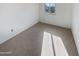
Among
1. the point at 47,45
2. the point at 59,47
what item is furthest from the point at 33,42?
the point at 59,47

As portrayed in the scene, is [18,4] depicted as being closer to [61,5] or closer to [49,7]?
[49,7]

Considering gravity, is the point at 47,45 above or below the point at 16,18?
below

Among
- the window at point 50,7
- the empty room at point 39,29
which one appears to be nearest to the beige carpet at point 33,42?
the empty room at point 39,29

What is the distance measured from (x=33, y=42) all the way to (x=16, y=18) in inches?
11.2

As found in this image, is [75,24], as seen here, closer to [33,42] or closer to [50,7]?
[50,7]

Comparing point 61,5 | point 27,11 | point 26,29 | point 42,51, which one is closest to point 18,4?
point 27,11

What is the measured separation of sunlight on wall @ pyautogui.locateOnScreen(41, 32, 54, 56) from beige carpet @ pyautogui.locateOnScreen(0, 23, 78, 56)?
3cm

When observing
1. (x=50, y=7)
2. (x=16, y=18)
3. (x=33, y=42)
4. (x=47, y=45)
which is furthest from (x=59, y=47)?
(x=16, y=18)

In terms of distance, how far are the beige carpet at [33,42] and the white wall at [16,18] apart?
52 mm

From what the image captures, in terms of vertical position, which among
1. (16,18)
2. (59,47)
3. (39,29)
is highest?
(16,18)

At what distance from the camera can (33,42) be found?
145cm

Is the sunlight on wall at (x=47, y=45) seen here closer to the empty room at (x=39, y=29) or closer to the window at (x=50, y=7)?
the empty room at (x=39, y=29)

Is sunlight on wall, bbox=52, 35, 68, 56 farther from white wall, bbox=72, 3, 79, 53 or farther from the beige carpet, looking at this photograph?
white wall, bbox=72, 3, 79, 53

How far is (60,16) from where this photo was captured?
4.46 ft
